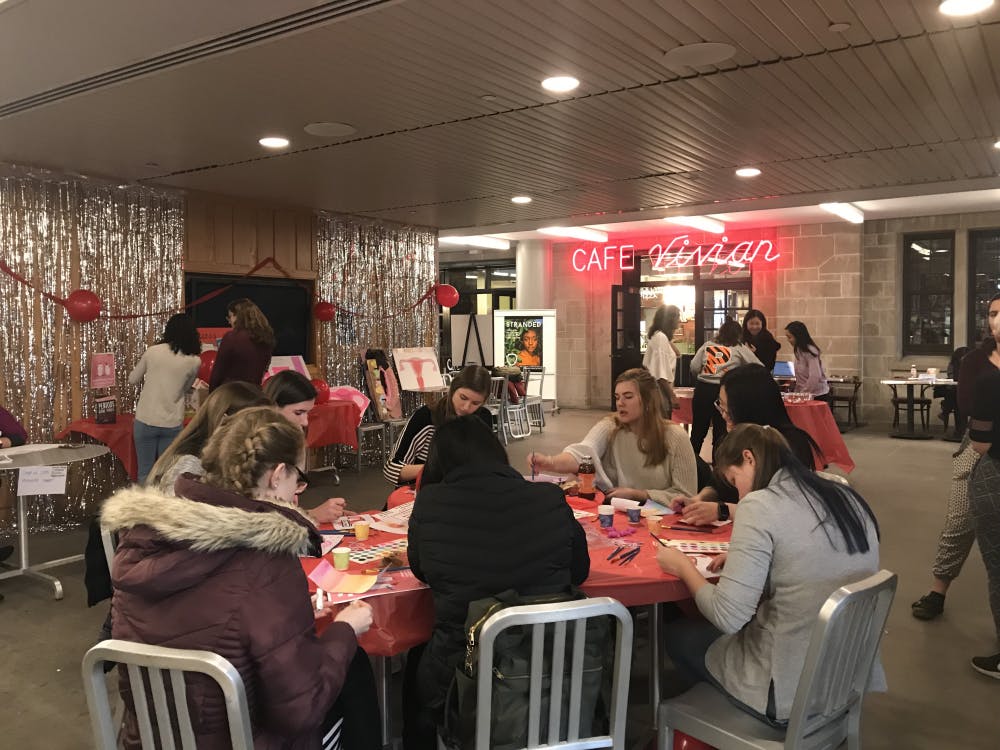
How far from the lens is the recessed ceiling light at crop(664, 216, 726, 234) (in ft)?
38.0

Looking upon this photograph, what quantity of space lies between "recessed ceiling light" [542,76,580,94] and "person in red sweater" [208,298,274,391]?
310 centimetres

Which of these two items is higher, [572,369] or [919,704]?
[572,369]

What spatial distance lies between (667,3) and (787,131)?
2.29 m

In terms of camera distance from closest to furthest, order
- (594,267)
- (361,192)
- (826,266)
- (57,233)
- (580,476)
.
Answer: (580,476) → (57,233) → (361,192) → (826,266) → (594,267)

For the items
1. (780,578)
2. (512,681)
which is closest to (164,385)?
(512,681)

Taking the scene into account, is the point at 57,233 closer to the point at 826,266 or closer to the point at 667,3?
the point at 667,3

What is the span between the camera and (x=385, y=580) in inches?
92.7

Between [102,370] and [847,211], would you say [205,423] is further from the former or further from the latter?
[847,211]

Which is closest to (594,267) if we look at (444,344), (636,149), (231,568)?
(444,344)

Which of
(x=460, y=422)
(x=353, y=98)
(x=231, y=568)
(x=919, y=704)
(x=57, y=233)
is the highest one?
(x=353, y=98)

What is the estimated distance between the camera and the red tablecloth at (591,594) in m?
2.19

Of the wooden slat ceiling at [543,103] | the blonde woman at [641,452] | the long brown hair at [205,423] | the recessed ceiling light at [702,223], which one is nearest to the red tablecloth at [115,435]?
the wooden slat ceiling at [543,103]

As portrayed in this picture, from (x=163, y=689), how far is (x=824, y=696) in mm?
1512

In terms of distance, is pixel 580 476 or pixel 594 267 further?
pixel 594 267
